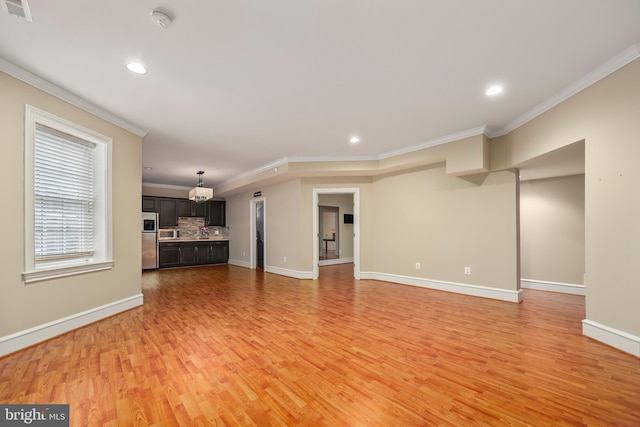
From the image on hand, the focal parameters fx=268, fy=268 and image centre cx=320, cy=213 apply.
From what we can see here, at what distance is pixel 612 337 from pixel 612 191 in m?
1.42

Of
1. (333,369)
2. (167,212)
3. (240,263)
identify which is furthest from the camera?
(240,263)

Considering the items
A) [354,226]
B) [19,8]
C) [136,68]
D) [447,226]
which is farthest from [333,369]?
[354,226]

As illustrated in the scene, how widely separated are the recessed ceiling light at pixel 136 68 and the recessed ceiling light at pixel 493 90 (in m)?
3.57

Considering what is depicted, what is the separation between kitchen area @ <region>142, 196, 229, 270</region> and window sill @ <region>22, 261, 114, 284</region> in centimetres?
471

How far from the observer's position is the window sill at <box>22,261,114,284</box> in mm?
2686

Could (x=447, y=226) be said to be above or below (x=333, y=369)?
above

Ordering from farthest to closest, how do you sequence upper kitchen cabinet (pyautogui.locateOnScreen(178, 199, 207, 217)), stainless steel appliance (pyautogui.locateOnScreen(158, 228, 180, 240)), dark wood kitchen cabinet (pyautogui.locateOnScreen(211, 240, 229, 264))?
dark wood kitchen cabinet (pyautogui.locateOnScreen(211, 240, 229, 264)), upper kitchen cabinet (pyautogui.locateOnScreen(178, 199, 207, 217)), stainless steel appliance (pyautogui.locateOnScreen(158, 228, 180, 240))

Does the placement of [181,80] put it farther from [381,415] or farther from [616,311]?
[616,311]

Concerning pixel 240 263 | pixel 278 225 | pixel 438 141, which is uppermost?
pixel 438 141

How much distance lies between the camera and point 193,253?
8633 mm

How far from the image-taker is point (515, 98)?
319 cm

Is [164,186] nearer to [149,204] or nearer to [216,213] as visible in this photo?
[149,204]

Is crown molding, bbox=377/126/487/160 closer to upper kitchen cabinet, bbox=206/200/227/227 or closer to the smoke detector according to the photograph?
the smoke detector

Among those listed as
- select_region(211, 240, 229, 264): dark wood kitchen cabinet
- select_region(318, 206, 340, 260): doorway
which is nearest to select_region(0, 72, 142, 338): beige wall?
select_region(211, 240, 229, 264): dark wood kitchen cabinet
